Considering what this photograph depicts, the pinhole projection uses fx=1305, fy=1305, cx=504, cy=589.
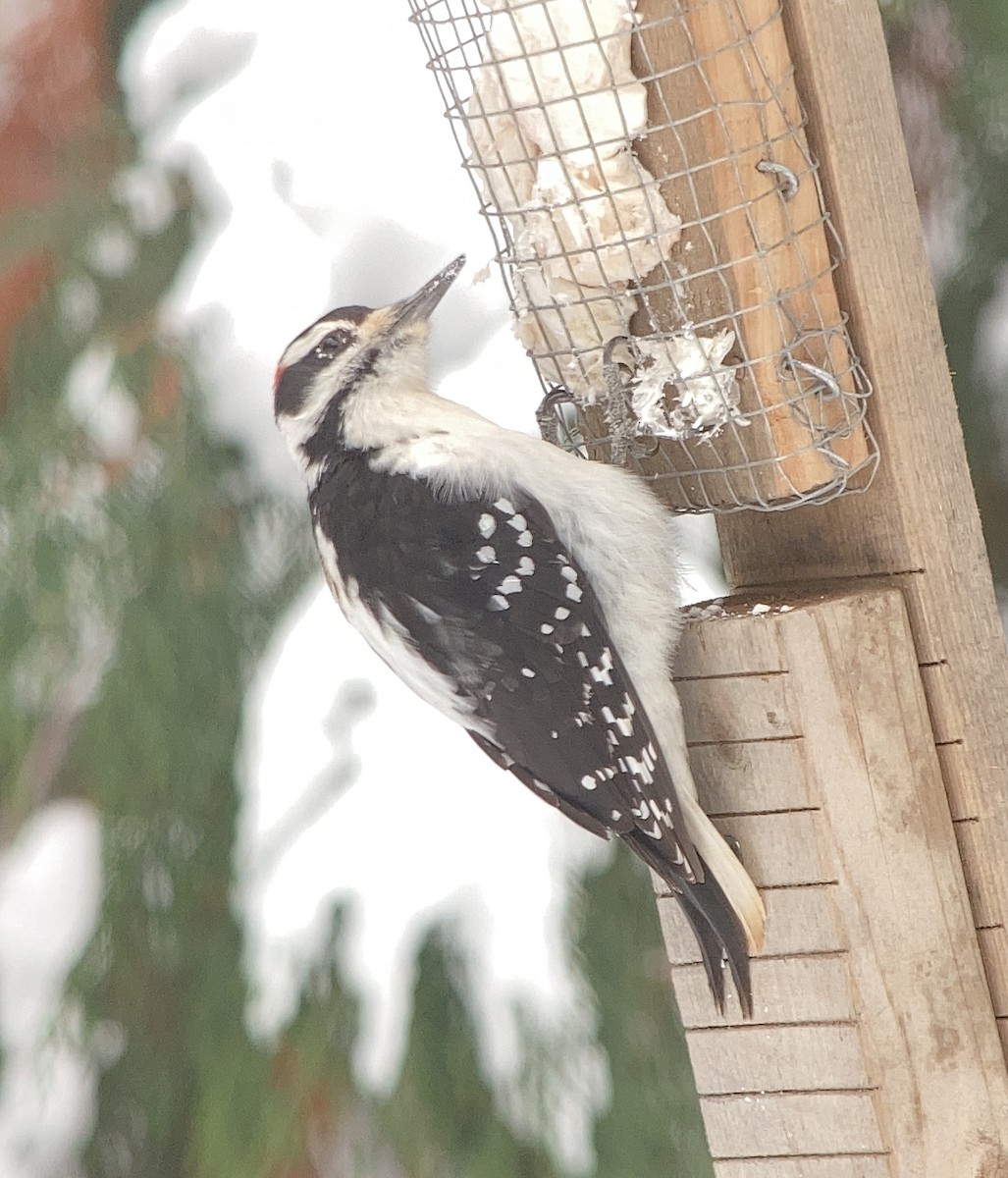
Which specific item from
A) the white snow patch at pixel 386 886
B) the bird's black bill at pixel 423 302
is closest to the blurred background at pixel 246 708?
the white snow patch at pixel 386 886

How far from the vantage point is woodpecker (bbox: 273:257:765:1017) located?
4.54ft

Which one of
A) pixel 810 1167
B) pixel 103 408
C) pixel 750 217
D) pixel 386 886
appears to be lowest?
pixel 810 1167

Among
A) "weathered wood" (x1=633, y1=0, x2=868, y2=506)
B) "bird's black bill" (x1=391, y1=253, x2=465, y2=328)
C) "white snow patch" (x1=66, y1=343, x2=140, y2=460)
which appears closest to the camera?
"weathered wood" (x1=633, y1=0, x2=868, y2=506)

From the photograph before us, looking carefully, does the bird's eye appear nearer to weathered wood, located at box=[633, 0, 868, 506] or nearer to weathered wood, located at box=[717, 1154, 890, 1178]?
weathered wood, located at box=[633, 0, 868, 506]

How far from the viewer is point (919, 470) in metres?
1.43

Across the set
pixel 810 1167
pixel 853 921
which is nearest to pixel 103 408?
pixel 853 921

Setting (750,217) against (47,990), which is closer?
(750,217)

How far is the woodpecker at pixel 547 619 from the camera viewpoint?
1385 millimetres

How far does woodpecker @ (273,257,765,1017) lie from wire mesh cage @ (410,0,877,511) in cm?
12

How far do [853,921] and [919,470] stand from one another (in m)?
0.49

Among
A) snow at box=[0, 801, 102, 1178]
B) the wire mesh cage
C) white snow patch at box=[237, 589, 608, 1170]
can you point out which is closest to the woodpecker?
the wire mesh cage

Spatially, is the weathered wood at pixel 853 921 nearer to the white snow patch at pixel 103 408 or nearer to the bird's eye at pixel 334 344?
the bird's eye at pixel 334 344

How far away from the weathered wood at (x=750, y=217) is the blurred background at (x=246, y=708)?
0.36 meters

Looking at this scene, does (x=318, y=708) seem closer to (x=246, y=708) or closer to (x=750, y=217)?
(x=246, y=708)
